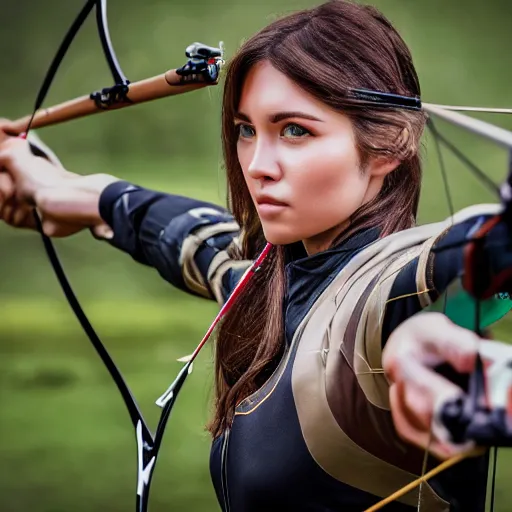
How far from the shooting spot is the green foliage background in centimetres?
160

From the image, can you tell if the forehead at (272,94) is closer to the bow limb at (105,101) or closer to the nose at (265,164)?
the nose at (265,164)

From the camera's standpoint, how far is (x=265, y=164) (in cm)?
126

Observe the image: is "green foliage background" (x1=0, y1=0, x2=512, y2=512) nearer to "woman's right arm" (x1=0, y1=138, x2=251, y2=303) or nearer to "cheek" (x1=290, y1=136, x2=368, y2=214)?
"woman's right arm" (x1=0, y1=138, x2=251, y2=303)

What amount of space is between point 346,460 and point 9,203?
84 cm

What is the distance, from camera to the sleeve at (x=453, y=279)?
0.97 metres

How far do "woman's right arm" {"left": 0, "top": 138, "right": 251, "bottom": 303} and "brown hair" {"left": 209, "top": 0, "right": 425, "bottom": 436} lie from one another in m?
0.20

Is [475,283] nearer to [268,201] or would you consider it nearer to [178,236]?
[268,201]

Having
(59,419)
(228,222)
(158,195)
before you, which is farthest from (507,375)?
(59,419)

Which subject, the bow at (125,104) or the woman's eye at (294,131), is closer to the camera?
the woman's eye at (294,131)

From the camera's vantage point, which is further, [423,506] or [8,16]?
[8,16]

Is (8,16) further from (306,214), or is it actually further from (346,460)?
(346,460)

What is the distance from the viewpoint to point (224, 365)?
4.71ft

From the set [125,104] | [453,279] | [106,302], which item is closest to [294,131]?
[453,279]

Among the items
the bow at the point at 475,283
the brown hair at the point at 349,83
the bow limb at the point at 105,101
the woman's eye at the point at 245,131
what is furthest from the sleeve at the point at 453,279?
the bow limb at the point at 105,101
